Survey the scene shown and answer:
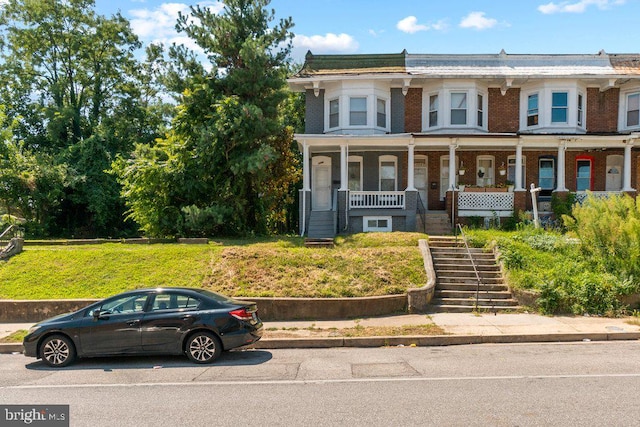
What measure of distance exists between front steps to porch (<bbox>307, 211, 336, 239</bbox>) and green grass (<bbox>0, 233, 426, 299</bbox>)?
349 cm

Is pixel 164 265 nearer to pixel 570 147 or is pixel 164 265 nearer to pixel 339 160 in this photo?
pixel 339 160

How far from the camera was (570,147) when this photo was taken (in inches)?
873

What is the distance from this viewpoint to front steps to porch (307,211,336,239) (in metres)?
20.5

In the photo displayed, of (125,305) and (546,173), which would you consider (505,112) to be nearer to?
(546,173)

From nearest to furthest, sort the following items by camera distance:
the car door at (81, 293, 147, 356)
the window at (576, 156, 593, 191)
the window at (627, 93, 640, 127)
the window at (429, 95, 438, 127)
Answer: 1. the car door at (81, 293, 147, 356)
2. the window at (627, 93, 640, 127)
3. the window at (429, 95, 438, 127)
4. the window at (576, 156, 593, 191)

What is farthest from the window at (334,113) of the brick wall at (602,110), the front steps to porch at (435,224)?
the brick wall at (602,110)

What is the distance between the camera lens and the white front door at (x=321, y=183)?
24.1 m

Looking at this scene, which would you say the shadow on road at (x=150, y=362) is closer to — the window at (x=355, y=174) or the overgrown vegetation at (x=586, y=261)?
the overgrown vegetation at (x=586, y=261)

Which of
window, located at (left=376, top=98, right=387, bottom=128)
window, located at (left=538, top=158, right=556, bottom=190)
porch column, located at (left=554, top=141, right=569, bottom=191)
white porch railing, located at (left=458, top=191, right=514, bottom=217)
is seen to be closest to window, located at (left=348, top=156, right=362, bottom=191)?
window, located at (left=376, top=98, right=387, bottom=128)

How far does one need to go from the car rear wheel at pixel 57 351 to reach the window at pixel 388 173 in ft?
A: 55.8

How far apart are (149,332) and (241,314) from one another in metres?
1.72

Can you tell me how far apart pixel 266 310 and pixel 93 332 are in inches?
181

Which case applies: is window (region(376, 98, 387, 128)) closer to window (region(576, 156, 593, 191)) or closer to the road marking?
window (region(576, 156, 593, 191))

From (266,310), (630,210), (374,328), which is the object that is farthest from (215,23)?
(630,210)
